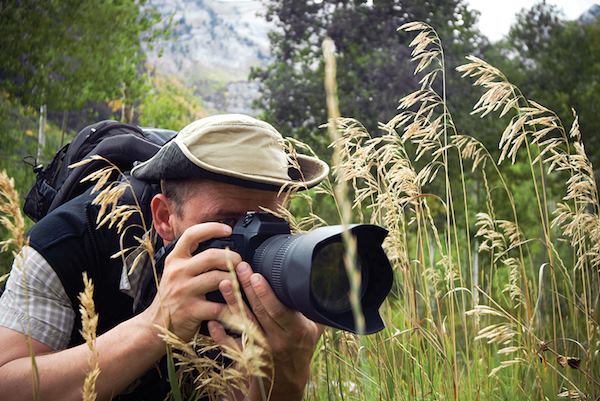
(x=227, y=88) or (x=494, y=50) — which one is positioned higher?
(x=227, y=88)

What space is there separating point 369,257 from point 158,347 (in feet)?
1.89

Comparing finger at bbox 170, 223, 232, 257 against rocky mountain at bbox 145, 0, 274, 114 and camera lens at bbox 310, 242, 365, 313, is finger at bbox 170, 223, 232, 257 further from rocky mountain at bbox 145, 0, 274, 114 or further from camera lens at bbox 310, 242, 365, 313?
rocky mountain at bbox 145, 0, 274, 114

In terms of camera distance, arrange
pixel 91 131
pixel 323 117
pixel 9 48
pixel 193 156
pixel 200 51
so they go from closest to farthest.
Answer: pixel 193 156 < pixel 91 131 < pixel 9 48 < pixel 323 117 < pixel 200 51

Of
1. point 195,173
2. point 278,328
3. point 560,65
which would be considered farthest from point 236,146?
point 560,65

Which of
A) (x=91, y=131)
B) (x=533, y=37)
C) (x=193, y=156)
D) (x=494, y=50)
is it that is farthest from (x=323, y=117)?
(x=193, y=156)

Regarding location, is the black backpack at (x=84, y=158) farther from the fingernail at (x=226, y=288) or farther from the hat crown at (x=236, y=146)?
the fingernail at (x=226, y=288)

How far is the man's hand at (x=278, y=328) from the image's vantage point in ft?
A: 3.25

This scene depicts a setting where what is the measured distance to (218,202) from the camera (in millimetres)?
1237

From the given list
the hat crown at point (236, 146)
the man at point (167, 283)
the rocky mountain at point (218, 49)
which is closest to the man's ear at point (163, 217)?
the man at point (167, 283)

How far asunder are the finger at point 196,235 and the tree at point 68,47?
547 cm

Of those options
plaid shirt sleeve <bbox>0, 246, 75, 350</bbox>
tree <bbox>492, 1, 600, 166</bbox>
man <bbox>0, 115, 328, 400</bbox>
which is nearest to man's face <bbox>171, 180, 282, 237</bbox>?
man <bbox>0, 115, 328, 400</bbox>

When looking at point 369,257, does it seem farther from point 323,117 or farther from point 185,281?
point 323,117

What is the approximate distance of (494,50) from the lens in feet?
21.9

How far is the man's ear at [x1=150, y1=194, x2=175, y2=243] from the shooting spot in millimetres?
1337
